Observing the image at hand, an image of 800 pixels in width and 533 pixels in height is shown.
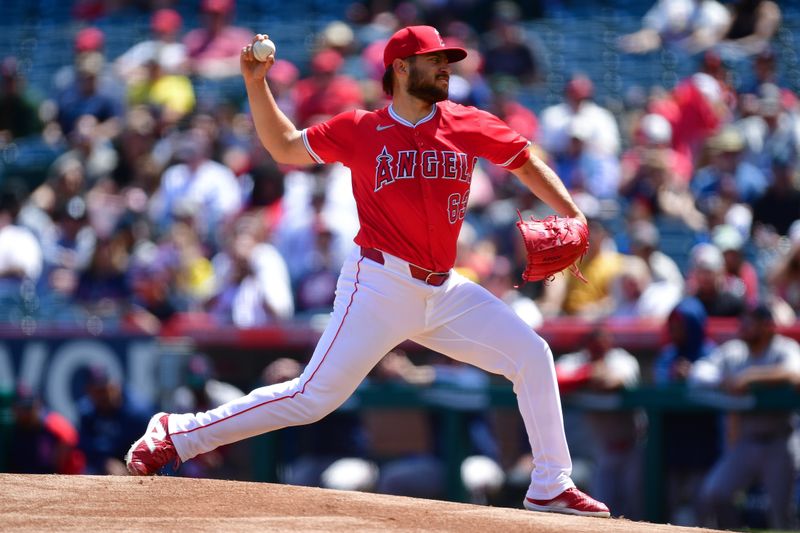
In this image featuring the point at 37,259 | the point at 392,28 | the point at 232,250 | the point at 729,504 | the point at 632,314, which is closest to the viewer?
the point at 729,504

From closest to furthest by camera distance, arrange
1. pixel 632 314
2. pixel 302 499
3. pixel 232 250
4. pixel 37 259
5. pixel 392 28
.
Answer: pixel 302 499 → pixel 632 314 → pixel 232 250 → pixel 37 259 → pixel 392 28

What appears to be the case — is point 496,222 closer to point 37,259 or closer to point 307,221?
point 307,221

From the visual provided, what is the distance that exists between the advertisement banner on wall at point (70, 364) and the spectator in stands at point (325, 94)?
281 cm

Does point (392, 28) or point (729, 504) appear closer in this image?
point (729, 504)

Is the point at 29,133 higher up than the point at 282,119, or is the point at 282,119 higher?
the point at 282,119

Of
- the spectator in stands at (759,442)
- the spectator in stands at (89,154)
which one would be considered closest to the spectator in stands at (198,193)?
the spectator in stands at (89,154)

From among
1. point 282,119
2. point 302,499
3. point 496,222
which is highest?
point 282,119

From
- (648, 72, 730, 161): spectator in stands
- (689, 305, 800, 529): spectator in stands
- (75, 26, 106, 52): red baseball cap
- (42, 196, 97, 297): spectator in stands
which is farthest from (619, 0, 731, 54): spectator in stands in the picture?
(75, 26, 106, 52): red baseball cap

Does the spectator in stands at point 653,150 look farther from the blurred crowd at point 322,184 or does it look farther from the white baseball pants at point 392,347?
the white baseball pants at point 392,347

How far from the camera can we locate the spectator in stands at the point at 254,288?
10117 millimetres

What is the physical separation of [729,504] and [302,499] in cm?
401

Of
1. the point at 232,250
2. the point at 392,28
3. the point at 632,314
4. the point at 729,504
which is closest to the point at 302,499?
the point at 729,504

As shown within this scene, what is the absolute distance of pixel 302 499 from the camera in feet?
16.7

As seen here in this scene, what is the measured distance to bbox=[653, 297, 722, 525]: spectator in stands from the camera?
8.52 meters
